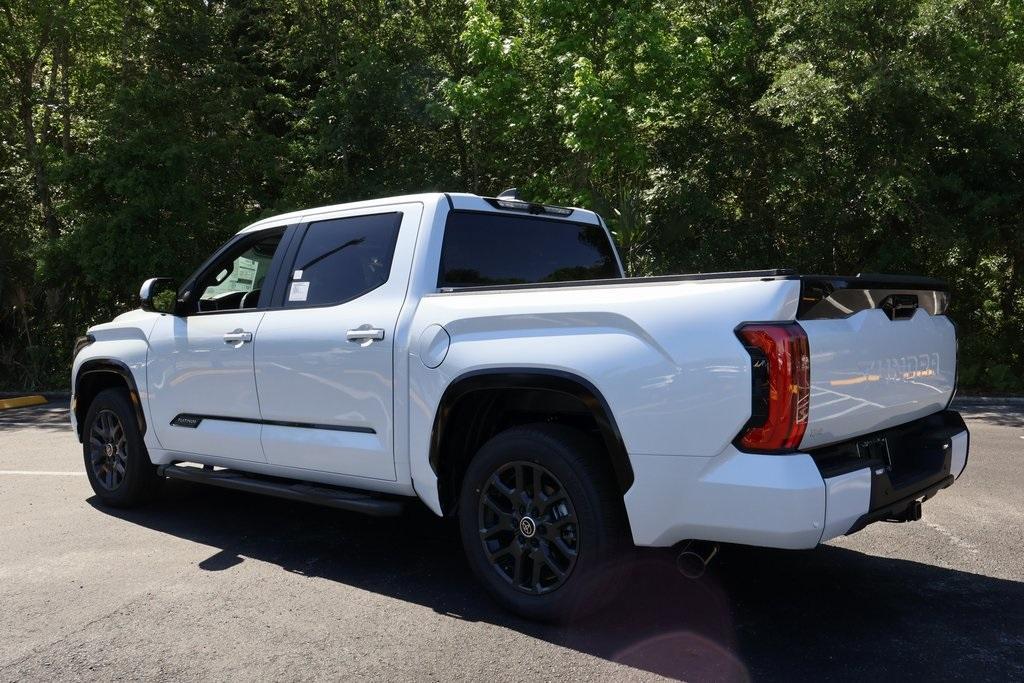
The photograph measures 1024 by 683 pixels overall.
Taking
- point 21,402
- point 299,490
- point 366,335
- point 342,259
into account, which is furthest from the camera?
point 21,402

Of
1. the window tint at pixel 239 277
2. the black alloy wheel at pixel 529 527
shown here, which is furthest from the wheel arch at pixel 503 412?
the window tint at pixel 239 277

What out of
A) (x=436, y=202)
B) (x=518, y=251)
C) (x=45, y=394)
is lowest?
(x=45, y=394)

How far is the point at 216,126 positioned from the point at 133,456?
15.3 m

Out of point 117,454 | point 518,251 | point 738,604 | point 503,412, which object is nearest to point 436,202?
point 518,251

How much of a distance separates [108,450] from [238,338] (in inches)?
70.5

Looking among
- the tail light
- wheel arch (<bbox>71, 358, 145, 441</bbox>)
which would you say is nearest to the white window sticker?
wheel arch (<bbox>71, 358, 145, 441</bbox>)

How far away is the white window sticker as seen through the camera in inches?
199

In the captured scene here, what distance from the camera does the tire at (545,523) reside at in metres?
3.72

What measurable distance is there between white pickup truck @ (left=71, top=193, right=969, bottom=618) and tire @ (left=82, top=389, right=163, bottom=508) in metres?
0.22

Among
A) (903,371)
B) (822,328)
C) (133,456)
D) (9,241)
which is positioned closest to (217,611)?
(133,456)

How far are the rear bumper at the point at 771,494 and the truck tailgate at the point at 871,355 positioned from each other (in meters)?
0.12

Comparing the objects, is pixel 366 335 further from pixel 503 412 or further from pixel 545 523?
pixel 545 523

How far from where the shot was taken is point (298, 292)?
16.7ft

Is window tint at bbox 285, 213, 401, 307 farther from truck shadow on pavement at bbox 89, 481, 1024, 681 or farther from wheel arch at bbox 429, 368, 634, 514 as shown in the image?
truck shadow on pavement at bbox 89, 481, 1024, 681
